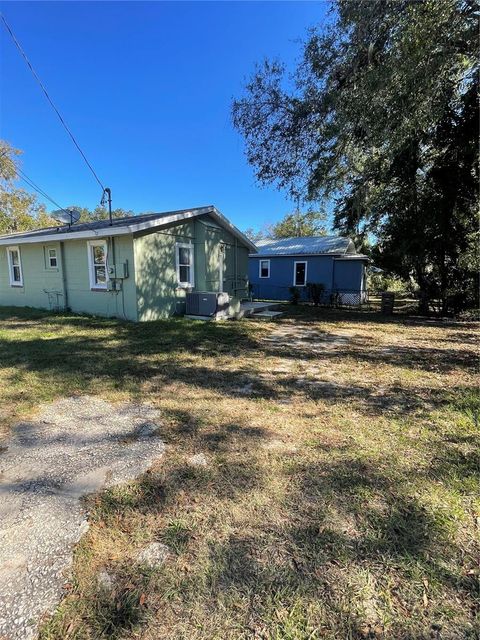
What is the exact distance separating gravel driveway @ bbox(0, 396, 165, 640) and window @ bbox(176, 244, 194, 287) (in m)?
6.81

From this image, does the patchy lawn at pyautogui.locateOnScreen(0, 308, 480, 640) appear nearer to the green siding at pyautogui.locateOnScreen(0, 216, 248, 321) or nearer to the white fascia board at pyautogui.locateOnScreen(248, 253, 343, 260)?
the green siding at pyautogui.locateOnScreen(0, 216, 248, 321)

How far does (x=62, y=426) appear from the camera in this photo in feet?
11.0

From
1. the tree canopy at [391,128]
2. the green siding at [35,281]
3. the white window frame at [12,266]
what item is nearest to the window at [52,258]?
the green siding at [35,281]

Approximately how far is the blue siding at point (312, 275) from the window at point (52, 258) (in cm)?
1053

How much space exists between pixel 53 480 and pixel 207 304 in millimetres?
7655

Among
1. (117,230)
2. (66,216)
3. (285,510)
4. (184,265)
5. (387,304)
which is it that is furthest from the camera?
(387,304)

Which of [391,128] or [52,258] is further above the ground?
[391,128]

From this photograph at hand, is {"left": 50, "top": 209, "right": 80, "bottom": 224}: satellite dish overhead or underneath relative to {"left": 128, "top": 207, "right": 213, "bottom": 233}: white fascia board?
overhead

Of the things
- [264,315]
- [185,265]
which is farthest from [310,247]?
[185,265]

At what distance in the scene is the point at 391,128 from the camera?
7.28m

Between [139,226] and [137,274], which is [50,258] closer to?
[137,274]

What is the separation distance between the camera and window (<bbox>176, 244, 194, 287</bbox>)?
10.4 meters

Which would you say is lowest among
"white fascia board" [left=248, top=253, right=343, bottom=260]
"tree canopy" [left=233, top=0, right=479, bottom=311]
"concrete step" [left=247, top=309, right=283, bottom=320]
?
"concrete step" [left=247, top=309, right=283, bottom=320]

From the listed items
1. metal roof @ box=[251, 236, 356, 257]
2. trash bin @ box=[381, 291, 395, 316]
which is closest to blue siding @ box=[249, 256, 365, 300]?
metal roof @ box=[251, 236, 356, 257]
